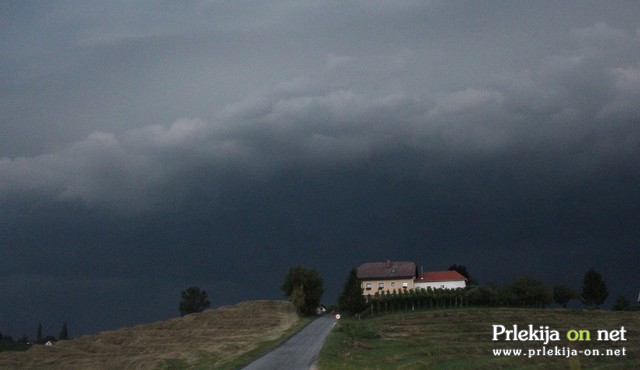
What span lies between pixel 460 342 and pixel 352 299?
39615 mm

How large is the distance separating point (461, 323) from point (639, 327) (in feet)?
60.9

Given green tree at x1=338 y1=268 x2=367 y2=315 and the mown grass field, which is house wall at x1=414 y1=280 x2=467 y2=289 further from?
the mown grass field

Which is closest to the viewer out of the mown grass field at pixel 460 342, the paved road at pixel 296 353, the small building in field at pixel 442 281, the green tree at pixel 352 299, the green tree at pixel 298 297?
the mown grass field at pixel 460 342

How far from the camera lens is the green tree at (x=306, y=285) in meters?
104

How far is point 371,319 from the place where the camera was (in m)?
88.2

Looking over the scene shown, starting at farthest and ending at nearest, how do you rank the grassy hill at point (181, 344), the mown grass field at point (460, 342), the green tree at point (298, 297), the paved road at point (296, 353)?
the green tree at point (298, 297) → the grassy hill at point (181, 344) → the paved road at point (296, 353) → the mown grass field at point (460, 342)

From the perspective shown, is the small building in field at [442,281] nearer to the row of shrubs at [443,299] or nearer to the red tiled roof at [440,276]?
the red tiled roof at [440,276]

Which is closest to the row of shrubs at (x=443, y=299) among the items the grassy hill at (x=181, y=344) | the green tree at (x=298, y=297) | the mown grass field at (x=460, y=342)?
the mown grass field at (x=460, y=342)

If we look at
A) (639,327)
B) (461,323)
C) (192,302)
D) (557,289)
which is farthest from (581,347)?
(192,302)

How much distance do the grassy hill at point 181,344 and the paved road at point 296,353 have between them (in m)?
1.63

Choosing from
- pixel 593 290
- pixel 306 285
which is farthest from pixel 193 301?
pixel 593 290

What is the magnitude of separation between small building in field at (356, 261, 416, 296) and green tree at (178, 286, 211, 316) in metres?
41.0

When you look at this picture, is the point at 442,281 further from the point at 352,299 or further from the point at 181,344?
the point at 181,344

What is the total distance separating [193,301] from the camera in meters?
141
